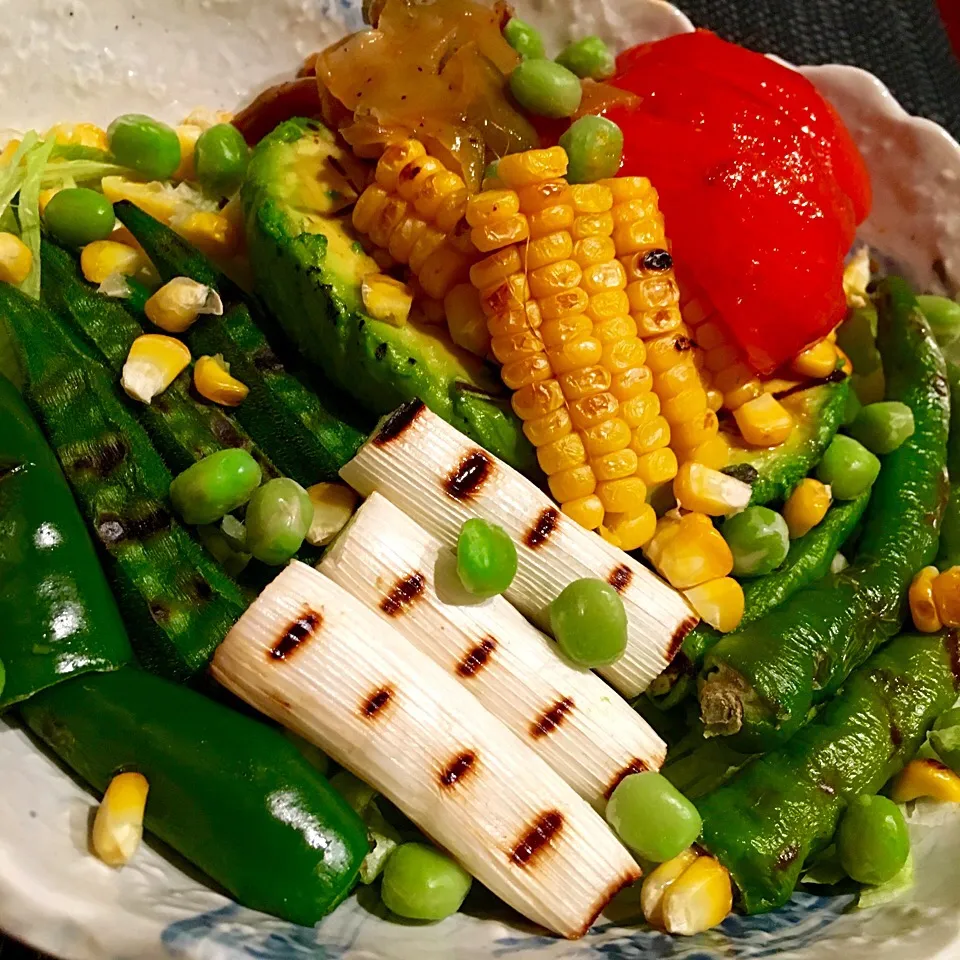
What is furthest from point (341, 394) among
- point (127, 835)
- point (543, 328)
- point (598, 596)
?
point (127, 835)

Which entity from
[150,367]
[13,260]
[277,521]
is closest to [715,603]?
[277,521]

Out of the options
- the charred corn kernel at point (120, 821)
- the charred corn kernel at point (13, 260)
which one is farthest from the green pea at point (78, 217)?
the charred corn kernel at point (120, 821)

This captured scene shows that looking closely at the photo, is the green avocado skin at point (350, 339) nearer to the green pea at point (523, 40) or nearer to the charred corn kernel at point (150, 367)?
the charred corn kernel at point (150, 367)

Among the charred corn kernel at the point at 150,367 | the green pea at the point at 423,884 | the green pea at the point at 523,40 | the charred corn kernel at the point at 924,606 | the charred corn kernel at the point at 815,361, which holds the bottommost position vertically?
the charred corn kernel at the point at 924,606

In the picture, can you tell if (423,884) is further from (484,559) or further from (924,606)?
(924,606)

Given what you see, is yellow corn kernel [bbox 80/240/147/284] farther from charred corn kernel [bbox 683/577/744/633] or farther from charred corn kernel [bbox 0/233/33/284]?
charred corn kernel [bbox 683/577/744/633]

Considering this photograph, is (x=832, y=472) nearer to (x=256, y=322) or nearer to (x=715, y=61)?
(x=715, y=61)

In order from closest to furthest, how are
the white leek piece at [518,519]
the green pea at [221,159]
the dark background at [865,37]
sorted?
the white leek piece at [518,519] < the green pea at [221,159] < the dark background at [865,37]
